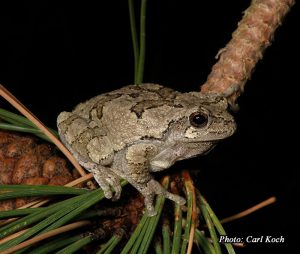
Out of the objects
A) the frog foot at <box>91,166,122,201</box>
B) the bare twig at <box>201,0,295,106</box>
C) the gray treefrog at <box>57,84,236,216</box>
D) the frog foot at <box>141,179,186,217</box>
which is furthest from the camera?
the gray treefrog at <box>57,84,236,216</box>

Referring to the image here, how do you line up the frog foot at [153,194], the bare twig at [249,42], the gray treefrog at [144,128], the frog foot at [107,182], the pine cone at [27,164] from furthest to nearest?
the gray treefrog at [144,128], the bare twig at [249,42], the frog foot at [153,194], the pine cone at [27,164], the frog foot at [107,182]

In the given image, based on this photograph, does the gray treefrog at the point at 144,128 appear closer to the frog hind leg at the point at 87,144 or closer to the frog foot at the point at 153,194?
the frog hind leg at the point at 87,144

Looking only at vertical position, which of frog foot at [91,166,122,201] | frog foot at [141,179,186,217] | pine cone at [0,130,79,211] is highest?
pine cone at [0,130,79,211]

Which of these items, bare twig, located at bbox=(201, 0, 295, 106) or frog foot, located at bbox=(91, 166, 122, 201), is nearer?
frog foot, located at bbox=(91, 166, 122, 201)

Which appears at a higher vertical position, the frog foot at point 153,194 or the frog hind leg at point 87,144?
the frog hind leg at point 87,144

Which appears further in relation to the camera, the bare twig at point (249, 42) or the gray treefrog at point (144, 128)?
the gray treefrog at point (144, 128)

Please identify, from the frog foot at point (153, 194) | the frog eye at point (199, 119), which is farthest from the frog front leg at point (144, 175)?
the frog eye at point (199, 119)

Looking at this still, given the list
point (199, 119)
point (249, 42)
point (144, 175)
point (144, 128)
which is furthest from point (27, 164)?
point (249, 42)

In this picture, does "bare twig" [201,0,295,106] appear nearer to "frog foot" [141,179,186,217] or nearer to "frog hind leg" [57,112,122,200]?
"frog foot" [141,179,186,217]

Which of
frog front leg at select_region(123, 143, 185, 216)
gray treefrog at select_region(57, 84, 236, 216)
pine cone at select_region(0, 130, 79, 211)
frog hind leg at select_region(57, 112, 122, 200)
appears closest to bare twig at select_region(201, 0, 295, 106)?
gray treefrog at select_region(57, 84, 236, 216)
